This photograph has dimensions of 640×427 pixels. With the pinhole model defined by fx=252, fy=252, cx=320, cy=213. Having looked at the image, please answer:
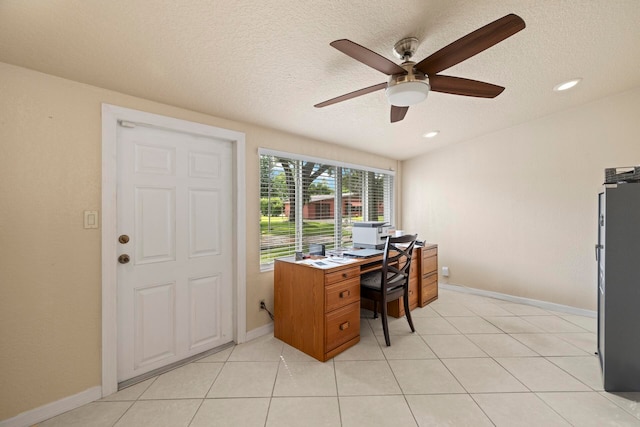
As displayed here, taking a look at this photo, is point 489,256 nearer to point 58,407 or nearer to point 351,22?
point 351,22

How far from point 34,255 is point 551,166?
487 centimetres

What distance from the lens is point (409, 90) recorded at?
1.40 meters

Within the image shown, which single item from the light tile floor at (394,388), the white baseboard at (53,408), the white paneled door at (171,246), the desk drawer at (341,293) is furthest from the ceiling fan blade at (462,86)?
the white baseboard at (53,408)

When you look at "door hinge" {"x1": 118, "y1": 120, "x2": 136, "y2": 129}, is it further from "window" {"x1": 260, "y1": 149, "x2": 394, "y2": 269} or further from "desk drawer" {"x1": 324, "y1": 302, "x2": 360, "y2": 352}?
"desk drawer" {"x1": 324, "y1": 302, "x2": 360, "y2": 352}

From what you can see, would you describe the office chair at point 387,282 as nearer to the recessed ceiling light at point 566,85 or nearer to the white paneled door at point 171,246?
the white paneled door at point 171,246

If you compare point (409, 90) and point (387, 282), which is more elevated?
point (409, 90)

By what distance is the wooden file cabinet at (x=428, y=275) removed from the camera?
3.21 metres

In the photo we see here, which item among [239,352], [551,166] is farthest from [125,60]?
[551,166]

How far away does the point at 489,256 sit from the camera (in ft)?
11.7

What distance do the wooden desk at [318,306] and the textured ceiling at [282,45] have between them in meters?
1.47

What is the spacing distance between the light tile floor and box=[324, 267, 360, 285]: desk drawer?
2.14 ft

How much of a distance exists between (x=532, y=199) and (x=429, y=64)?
9.53 feet

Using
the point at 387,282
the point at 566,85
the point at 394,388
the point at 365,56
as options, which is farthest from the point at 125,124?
the point at 566,85

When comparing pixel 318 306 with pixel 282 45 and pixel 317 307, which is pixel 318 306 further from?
pixel 282 45
